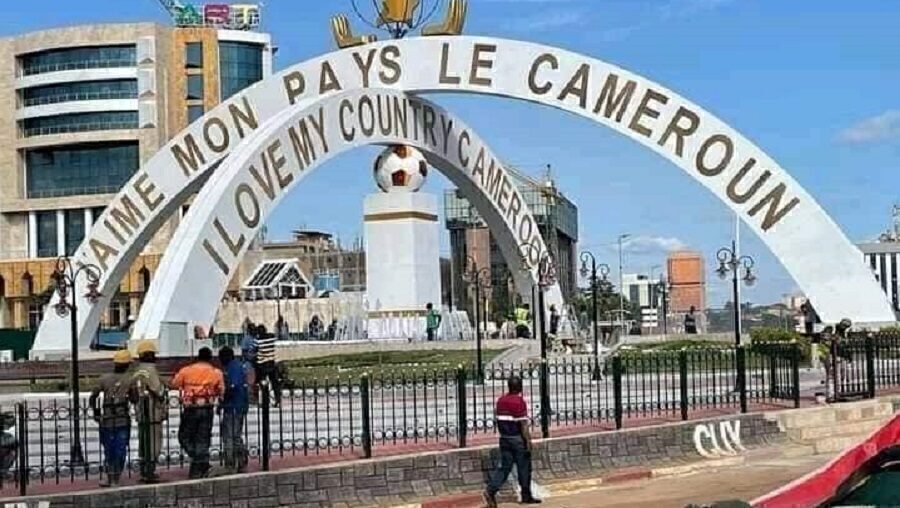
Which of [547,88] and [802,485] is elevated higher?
[547,88]

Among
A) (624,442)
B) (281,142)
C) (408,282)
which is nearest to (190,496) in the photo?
(624,442)

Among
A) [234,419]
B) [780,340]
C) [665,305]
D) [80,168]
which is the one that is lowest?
[234,419]

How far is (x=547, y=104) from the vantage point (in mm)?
35500

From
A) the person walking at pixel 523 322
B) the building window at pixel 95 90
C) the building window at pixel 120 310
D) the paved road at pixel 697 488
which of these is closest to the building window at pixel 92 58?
the building window at pixel 95 90

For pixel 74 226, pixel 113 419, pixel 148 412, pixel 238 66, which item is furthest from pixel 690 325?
pixel 238 66

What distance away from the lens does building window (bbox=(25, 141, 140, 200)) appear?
85625 mm

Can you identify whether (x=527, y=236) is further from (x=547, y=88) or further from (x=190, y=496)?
(x=190, y=496)

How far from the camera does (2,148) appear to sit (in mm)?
86812

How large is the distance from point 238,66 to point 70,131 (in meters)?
11.9

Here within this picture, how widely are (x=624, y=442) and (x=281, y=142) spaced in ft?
51.1

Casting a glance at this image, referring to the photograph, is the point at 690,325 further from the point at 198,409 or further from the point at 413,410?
the point at 198,409

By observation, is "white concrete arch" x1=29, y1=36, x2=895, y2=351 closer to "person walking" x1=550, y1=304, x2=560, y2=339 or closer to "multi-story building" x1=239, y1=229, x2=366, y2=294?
"person walking" x1=550, y1=304, x2=560, y2=339

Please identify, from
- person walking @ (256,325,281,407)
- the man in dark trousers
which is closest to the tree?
person walking @ (256,325,281,407)

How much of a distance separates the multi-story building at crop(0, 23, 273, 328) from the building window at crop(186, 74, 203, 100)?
3.01 feet
